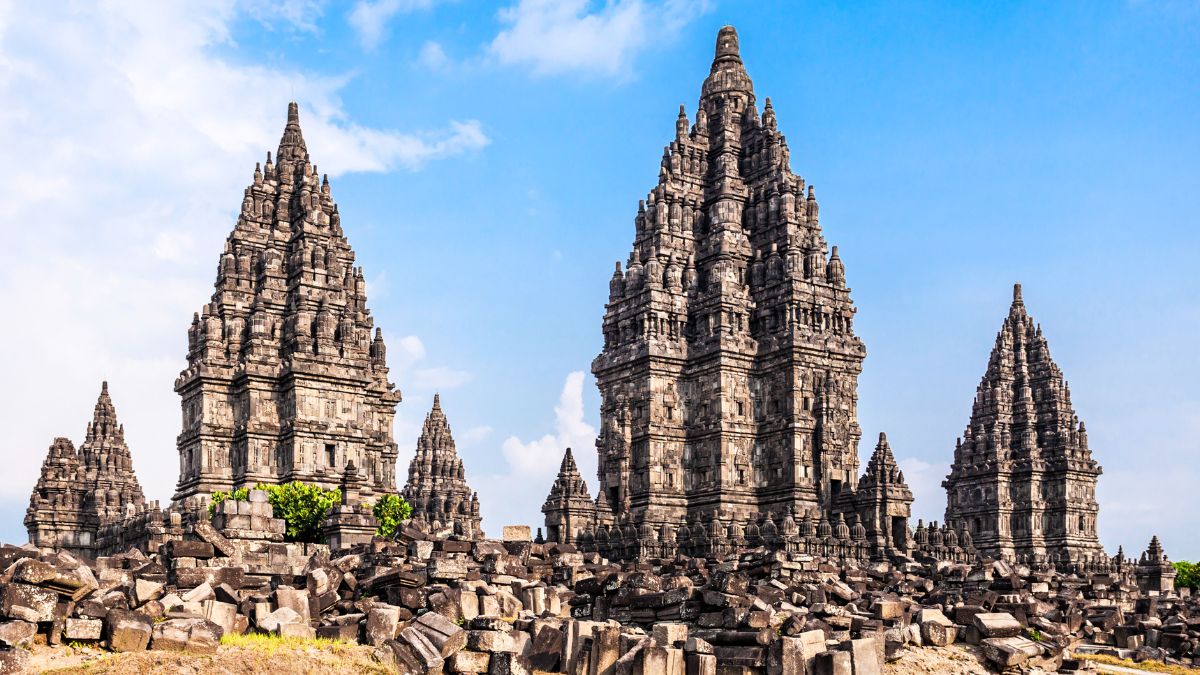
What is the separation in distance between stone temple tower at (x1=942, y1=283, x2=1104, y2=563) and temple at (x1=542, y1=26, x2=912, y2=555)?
2021 centimetres

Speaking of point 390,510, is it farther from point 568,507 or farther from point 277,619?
point 277,619

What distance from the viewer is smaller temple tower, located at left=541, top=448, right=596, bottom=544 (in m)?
53.4

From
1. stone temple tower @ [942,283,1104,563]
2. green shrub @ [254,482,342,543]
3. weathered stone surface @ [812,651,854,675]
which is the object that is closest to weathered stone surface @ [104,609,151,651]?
weathered stone surface @ [812,651,854,675]

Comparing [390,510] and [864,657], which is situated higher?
[390,510]

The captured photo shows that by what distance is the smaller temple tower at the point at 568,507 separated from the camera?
175 feet

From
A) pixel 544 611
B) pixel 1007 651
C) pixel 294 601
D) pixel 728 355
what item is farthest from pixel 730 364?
pixel 294 601

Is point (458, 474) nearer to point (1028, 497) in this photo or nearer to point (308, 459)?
point (308, 459)

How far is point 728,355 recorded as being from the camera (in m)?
59.3

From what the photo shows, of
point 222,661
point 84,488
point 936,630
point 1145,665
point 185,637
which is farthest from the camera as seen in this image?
point 84,488

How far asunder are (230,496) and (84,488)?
819 inches

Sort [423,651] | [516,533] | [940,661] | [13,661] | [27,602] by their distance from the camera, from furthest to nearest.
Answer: [516,533] < [940,661] < [423,651] < [27,602] < [13,661]

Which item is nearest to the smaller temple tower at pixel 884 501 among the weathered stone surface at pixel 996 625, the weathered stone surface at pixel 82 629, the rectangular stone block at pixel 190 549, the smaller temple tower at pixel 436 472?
the smaller temple tower at pixel 436 472

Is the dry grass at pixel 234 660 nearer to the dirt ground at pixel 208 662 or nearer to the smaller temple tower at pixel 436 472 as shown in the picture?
the dirt ground at pixel 208 662

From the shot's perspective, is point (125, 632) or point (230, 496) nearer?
point (125, 632)
